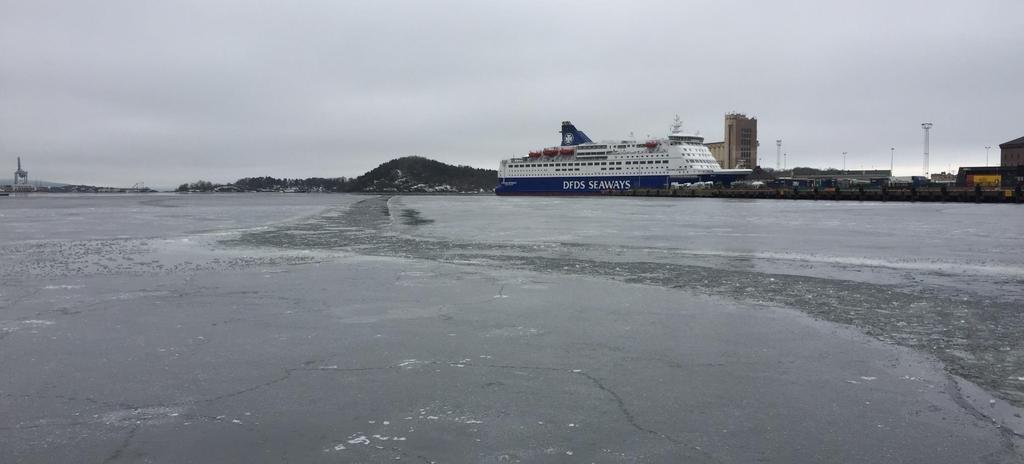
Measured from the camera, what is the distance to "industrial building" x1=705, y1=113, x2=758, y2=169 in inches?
5773

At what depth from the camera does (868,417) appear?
3.91 metres

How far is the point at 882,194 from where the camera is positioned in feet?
189

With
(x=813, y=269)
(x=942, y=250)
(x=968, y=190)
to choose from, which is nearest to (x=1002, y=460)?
(x=813, y=269)

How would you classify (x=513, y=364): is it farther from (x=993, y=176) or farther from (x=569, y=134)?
(x=569, y=134)

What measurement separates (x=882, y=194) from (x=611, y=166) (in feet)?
128

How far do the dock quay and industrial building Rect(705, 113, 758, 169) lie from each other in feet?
240

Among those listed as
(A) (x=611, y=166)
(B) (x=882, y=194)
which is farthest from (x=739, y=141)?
(B) (x=882, y=194)

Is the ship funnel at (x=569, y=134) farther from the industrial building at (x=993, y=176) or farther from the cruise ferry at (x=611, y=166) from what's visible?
the industrial building at (x=993, y=176)

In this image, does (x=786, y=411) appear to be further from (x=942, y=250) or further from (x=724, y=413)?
(x=942, y=250)

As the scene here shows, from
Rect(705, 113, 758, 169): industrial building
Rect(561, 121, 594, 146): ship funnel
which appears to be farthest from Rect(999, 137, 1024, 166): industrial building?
Rect(561, 121, 594, 146): ship funnel

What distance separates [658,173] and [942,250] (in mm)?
75380

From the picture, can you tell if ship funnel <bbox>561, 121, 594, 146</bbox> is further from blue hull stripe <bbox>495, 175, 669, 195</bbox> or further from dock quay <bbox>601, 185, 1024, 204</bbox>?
dock quay <bbox>601, 185, 1024, 204</bbox>

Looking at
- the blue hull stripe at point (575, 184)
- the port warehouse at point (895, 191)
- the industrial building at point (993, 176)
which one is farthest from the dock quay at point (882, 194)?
the industrial building at point (993, 176)

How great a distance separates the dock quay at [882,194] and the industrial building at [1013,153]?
37274 mm
